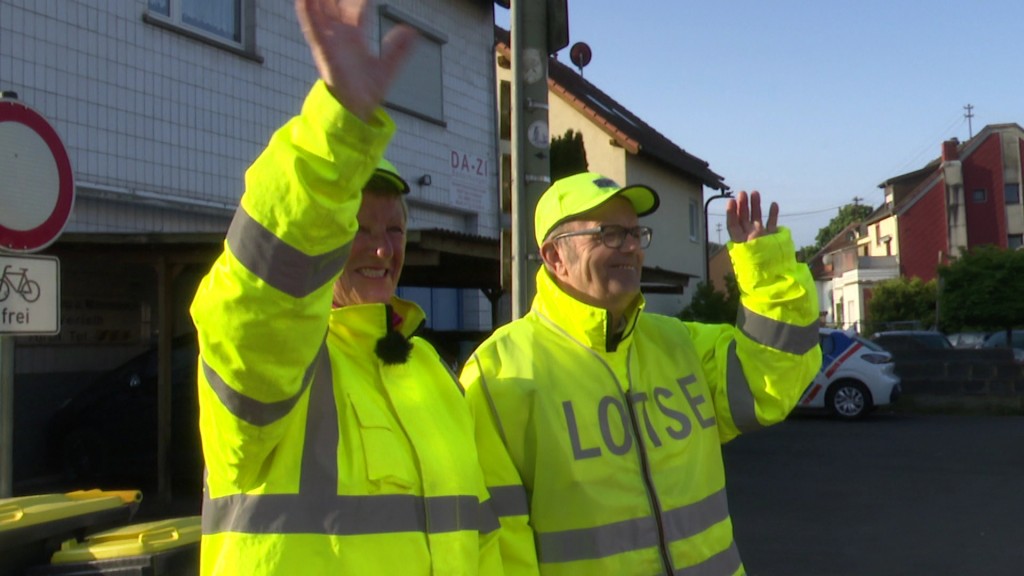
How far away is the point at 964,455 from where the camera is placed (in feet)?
47.4

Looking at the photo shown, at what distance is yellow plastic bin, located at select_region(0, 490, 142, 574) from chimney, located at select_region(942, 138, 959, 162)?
61.5m

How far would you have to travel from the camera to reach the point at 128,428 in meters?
10.6

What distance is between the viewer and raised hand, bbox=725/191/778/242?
331 centimetres

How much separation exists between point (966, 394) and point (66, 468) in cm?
1630

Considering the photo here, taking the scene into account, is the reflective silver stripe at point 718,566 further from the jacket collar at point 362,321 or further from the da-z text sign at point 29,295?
the da-z text sign at point 29,295

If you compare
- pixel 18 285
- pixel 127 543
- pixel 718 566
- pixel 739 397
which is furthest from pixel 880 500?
pixel 127 543

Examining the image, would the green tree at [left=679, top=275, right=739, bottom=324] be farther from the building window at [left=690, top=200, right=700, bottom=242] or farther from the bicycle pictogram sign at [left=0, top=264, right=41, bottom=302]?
the bicycle pictogram sign at [left=0, top=264, right=41, bottom=302]

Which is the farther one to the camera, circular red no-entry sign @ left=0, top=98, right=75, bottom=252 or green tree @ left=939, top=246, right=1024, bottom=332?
green tree @ left=939, top=246, right=1024, bottom=332

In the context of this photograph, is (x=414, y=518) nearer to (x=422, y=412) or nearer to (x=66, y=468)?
(x=422, y=412)

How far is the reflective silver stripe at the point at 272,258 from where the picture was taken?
185 centimetres

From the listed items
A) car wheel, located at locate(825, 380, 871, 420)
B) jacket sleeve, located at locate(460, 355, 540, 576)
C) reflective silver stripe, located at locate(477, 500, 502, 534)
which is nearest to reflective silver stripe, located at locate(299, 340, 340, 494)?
reflective silver stripe, located at locate(477, 500, 502, 534)

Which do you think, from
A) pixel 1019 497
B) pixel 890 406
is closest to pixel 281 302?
pixel 1019 497

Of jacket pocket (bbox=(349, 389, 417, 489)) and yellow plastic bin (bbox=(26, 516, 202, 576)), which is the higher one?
jacket pocket (bbox=(349, 389, 417, 489))

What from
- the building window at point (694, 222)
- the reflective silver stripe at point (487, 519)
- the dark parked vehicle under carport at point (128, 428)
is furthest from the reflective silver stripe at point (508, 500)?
the building window at point (694, 222)
